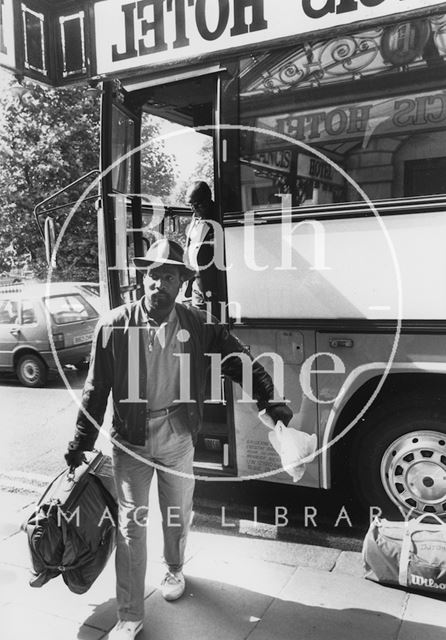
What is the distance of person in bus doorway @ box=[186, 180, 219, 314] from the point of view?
4.66 m

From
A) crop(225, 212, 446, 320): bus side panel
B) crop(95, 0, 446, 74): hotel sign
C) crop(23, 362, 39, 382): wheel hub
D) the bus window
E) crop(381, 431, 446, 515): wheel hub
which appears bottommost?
crop(23, 362, 39, 382): wheel hub

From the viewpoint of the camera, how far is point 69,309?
1095 centimetres

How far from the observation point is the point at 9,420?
323 inches

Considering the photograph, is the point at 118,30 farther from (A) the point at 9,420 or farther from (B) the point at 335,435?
(A) the point at 9,420

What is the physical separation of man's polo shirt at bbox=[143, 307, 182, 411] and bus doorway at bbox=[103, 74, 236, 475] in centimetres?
119

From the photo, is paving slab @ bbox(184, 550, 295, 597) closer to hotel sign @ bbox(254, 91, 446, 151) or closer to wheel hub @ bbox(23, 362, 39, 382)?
hotel sign @ bbox(254, 91, 446, 151)

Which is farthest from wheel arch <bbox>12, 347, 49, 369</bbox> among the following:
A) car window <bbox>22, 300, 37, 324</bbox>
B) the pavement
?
the pavement

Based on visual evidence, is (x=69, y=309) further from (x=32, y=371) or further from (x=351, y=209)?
(x=351, y=209)

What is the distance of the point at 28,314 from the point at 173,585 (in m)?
8.06

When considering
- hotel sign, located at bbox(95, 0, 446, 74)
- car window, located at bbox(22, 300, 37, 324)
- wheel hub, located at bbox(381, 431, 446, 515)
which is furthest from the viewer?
car window, located at bbox(22, 300, 37, 324)

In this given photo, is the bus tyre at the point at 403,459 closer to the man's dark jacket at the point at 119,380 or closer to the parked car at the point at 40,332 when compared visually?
the man's dark jacket at the point at 119,380

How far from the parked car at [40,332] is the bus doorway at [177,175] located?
504 centimetres

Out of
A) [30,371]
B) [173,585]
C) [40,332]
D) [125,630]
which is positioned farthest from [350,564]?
[30,371]

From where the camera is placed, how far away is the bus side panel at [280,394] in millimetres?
4164
